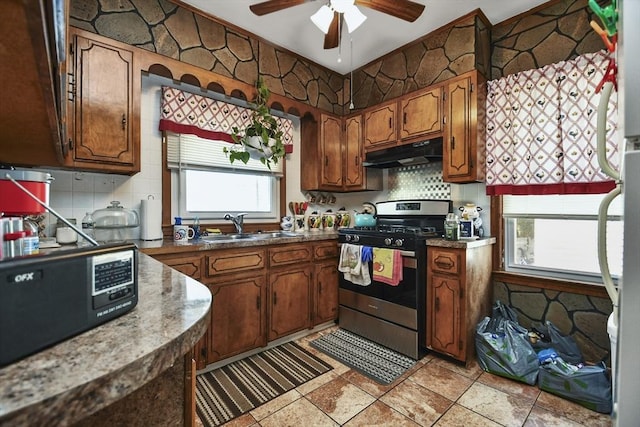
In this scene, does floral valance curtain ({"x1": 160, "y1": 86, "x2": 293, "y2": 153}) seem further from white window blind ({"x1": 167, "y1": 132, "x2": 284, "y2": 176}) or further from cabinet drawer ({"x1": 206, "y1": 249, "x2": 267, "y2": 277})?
cabinet drawer ({"x1": 206, "y1": 249, "x2": 267, "y2": 277})

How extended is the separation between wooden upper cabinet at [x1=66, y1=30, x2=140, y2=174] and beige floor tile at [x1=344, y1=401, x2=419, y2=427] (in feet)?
7.33

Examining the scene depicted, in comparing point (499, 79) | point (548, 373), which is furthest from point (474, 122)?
point (548, 373)

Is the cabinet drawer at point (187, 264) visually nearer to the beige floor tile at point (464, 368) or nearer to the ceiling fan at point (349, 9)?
the ceiling fan at point (349, 9)

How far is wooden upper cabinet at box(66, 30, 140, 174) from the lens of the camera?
6.14 ft

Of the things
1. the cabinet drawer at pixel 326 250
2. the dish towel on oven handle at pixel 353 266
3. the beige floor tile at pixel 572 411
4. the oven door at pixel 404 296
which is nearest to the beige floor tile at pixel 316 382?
the oven door at pixel 404 296

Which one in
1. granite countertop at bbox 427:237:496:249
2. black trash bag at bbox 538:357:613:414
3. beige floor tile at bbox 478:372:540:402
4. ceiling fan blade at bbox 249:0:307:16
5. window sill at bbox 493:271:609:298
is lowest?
beige floor tile at bbox 478:372:540:402

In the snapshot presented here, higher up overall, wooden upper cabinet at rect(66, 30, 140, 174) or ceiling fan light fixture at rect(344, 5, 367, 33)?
ceiling fan light fixture at rect(344, 5, 367, 33)

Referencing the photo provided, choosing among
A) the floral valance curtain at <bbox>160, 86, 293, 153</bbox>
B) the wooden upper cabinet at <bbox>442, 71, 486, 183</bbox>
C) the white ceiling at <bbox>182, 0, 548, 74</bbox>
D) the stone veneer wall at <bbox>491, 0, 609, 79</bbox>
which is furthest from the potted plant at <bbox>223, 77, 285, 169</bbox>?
the stone veneer wall at <bbox>491, 0, 609, 79</bbox>

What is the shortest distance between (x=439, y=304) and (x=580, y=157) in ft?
4.85

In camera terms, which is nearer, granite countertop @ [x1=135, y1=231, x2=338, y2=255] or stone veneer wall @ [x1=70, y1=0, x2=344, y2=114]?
granite countertop @ [x1=135, y1=231, x2=338, y2=255]

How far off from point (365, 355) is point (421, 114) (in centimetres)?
223

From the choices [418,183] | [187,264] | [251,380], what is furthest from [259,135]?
[251,380]

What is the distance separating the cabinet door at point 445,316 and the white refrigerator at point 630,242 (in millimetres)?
1471

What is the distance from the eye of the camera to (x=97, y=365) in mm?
428
